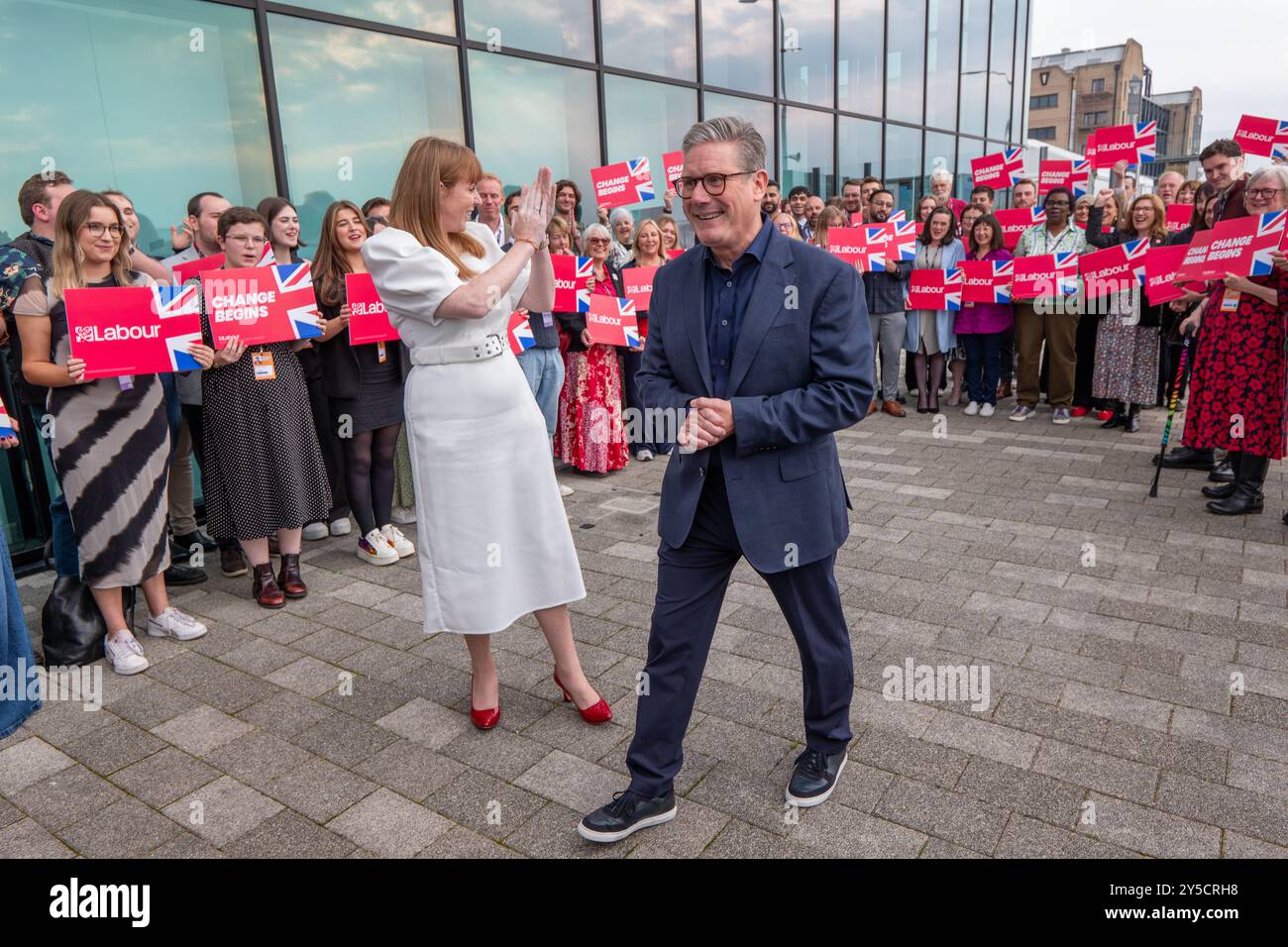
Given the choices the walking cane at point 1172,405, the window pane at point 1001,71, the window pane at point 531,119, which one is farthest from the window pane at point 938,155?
the walking cane at point 1172,405

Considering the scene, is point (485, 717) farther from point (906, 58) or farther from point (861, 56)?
point (906, 58)

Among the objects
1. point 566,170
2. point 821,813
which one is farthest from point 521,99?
point 821,813

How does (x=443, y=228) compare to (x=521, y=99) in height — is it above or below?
below

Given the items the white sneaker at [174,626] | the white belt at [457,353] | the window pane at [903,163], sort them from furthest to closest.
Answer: the window pane at [903,163] → the white sneaker at [174,626] → the white belt at [457,353]

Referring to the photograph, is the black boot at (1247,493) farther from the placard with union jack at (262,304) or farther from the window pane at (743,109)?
the window pane at (743,109)

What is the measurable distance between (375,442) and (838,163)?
1223cm

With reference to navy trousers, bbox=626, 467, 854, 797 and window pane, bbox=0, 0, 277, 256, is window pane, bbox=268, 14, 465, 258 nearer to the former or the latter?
window pane, bbox=0, 0, 277, 256

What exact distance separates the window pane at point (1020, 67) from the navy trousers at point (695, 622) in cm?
2269

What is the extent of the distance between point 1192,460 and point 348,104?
797cm

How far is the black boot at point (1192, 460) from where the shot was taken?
720 cm

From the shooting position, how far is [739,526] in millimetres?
2656

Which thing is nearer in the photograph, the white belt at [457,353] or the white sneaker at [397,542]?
the white belt at [457,353]

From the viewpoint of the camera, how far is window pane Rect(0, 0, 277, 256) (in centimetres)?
602
